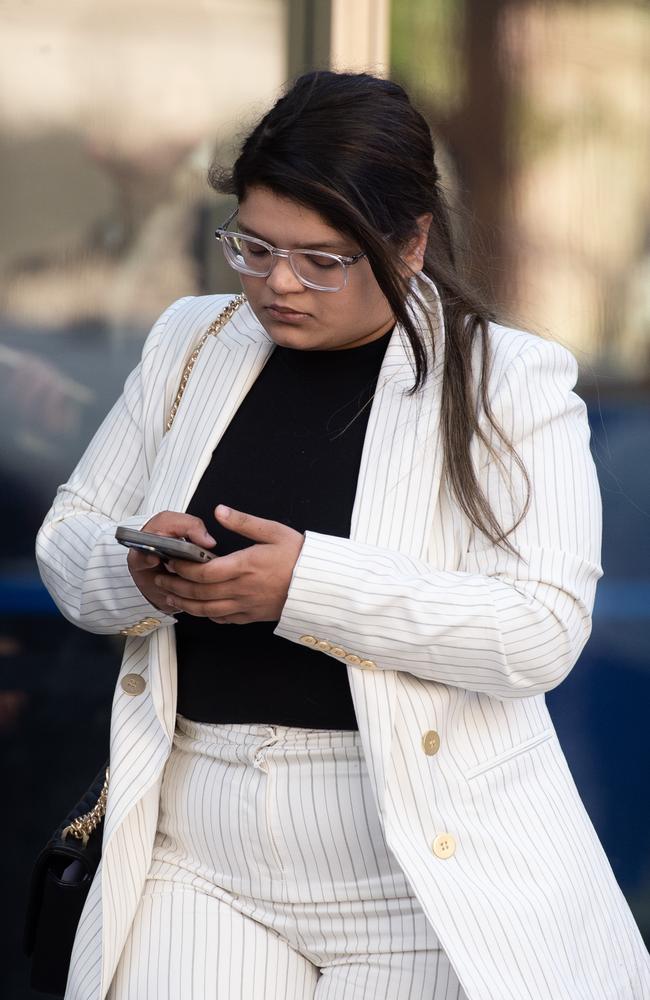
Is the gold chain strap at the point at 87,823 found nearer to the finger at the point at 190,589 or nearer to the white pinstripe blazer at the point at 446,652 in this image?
the white pinstripe blazer at the point at 446,652

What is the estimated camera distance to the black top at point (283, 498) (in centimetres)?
226

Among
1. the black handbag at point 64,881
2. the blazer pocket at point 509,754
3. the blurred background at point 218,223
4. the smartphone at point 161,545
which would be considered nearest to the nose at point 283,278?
the smartphone at point 161,545

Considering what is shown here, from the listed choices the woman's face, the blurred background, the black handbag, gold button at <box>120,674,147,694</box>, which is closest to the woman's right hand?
gold button at <box>120,674,147,694</box>

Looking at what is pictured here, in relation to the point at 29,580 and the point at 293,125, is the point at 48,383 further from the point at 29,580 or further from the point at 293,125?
the point at 293,125

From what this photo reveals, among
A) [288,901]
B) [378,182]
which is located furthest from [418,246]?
[288,901]

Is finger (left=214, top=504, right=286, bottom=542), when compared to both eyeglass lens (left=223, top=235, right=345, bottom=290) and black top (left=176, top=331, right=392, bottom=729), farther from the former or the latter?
eyeglass lens (left=223, top=235, right=345, bottom=290)

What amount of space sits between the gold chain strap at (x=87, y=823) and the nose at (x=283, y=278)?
935 millimetres

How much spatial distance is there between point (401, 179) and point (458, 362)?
31 centimetres

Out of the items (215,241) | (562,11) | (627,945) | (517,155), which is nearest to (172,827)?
(627,945)

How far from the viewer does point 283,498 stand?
2.32 m

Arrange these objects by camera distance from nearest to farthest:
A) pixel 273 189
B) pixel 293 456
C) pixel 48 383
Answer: pixel 273 189, pixel 293 456, pixel 48 383

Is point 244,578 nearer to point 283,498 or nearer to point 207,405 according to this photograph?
point 283,498

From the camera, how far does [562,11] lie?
3752 mm

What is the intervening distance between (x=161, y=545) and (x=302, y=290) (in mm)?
507
